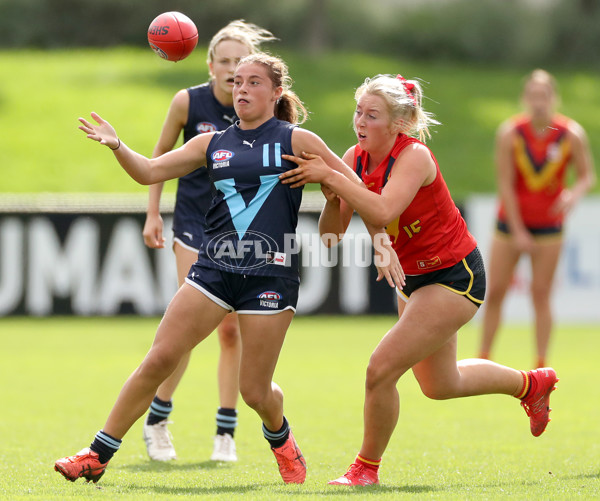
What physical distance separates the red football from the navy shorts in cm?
138

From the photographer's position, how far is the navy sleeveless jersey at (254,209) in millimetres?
5164

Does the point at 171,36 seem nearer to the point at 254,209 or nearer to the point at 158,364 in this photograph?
the point at 254,209

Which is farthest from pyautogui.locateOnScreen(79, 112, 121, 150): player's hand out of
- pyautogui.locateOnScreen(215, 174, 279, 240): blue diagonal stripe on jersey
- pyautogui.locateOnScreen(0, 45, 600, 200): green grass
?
pyautogui.locateOnScreen(0, 45, 600, 200): green grass

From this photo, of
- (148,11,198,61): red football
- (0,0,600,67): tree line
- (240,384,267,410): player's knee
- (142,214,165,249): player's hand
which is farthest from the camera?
(0,0,600,67): tree line

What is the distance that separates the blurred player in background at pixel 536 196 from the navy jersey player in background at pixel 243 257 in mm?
4827

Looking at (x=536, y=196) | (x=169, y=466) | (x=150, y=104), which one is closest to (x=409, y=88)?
(x=169, y=466)

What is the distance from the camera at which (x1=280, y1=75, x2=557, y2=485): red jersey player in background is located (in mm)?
5105

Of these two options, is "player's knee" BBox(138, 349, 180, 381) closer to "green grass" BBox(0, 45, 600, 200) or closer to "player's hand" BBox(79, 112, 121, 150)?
"player's hand" BBox(79, 112, 121, 150)

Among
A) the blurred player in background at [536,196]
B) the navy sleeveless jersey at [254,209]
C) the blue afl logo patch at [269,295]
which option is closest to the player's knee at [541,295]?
the blurred player in background at [536,196]

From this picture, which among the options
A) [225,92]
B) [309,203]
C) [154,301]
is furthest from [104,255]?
[225,92]

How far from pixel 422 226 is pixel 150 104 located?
18242mm

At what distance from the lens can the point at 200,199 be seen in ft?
21.7

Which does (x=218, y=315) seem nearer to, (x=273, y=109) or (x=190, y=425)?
(x=273, y=109)

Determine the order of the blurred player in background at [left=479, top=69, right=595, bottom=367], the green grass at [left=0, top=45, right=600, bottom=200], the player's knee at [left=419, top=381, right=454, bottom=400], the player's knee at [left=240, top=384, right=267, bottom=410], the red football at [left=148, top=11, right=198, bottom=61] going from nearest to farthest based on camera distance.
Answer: the player's knee at [left=240, top=384, right=267, bottom=410] → the player's knee at [left=419, top=381, right=454, bottom=400] → the red football at [left=148, top=11, right=198, bottom=61] → the blurred player in background at [left=479, top=69, right=595, bottom=367] → the green grass at [left=0, top=45, right=600, bottom=200]
